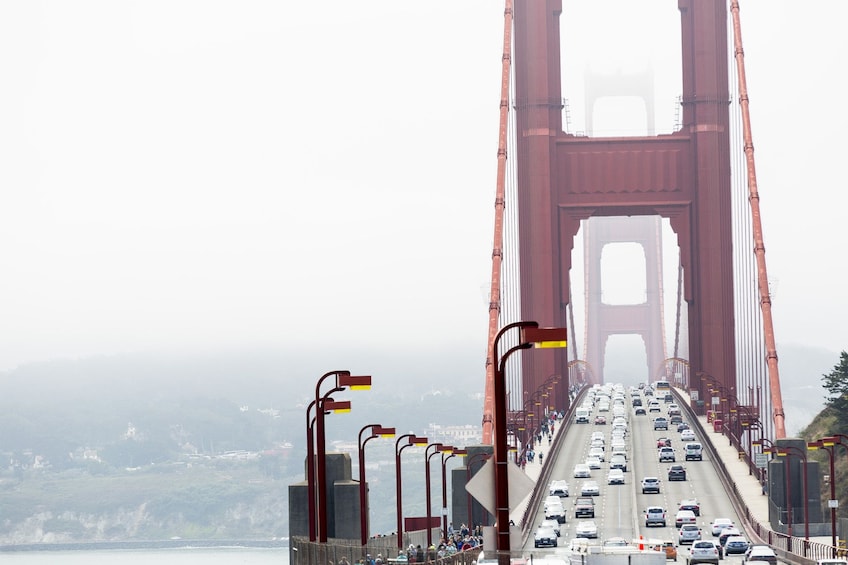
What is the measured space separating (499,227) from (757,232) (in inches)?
532

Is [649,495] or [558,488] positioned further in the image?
[558,488]

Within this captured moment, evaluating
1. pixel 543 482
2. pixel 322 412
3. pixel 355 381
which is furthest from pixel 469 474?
pixel 355 381

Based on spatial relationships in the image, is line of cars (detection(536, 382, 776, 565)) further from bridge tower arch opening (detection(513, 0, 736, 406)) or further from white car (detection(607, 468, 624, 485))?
bridge tower arch opening (detection(513, 0, 736, 406))

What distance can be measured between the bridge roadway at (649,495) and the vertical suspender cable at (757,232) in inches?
162

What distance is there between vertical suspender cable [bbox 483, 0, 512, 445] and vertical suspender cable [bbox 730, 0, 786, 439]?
1188 cm

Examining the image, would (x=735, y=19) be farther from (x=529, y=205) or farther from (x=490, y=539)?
(x=490, y=539)

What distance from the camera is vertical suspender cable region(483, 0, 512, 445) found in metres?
71.8

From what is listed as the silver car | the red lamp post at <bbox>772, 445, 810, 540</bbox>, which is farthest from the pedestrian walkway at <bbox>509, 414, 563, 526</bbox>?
the red lamp post at <bbox>772, 445, 810, 540</bbox>

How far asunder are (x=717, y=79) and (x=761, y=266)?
12.2m

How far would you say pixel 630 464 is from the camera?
85.3 m

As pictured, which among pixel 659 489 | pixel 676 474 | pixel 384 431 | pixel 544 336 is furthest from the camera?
pixel 676 474

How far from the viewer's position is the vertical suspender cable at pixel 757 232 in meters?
73.0

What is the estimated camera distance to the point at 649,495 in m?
71.8

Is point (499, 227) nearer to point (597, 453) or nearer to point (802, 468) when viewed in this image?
point (597, 453)
